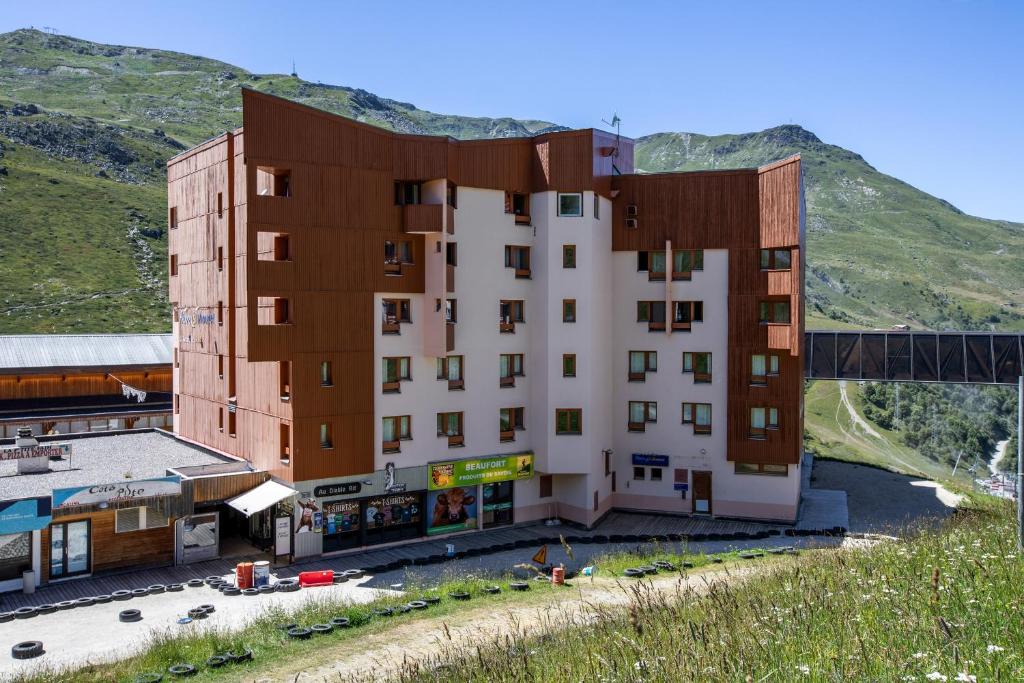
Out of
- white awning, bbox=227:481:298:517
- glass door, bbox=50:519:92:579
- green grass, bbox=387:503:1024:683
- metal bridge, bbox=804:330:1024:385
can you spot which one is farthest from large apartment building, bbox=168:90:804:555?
green grass, bbox=387:503:1024:683

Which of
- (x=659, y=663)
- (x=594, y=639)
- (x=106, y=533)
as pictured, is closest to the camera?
(x=659, y=663)

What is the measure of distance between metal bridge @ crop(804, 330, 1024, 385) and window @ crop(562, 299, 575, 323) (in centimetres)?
1529

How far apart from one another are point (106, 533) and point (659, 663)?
28.8m

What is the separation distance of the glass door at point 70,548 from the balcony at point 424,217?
18.3m

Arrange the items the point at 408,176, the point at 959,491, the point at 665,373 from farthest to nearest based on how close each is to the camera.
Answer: the point at 959,491 < the point at 665,373 < the point at 408,176

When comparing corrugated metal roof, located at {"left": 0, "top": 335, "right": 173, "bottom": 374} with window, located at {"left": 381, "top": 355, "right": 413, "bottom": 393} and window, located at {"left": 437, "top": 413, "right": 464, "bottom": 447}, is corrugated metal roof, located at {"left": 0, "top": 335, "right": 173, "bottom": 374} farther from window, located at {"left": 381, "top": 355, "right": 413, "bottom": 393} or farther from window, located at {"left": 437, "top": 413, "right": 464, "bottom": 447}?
window, located at {"left": 437, "top": 413, "right": 464, "bottom": 447}

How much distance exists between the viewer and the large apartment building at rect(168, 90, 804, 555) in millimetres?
33875

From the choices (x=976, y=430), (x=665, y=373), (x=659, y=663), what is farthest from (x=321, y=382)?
(x=976, y=430)

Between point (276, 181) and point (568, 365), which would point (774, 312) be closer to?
point (568, 365)

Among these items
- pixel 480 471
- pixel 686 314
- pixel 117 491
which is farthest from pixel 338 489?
pixel 686 314

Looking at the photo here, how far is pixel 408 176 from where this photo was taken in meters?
36.3

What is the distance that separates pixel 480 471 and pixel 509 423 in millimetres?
3206

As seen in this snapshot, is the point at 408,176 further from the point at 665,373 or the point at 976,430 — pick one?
the point at 976,430

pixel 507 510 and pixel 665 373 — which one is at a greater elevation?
pixel 665 373
